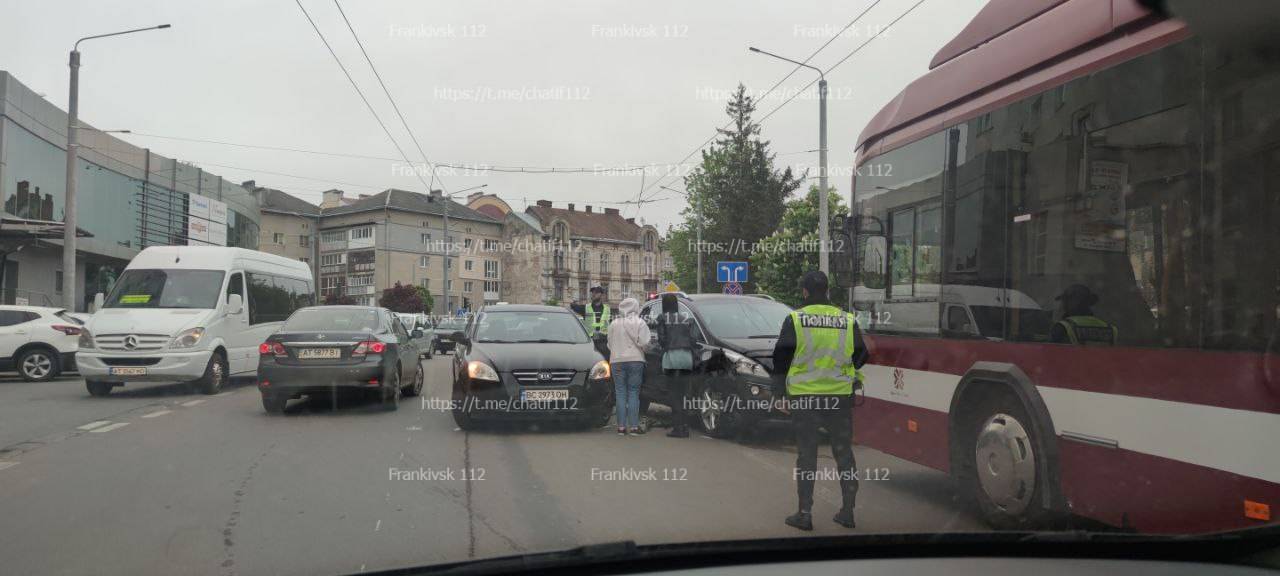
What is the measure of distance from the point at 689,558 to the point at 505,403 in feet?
24.9

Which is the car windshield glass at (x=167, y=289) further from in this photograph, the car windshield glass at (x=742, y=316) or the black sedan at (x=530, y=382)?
the car windshield glass at (x=742, y=316)

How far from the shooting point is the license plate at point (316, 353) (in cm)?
1173

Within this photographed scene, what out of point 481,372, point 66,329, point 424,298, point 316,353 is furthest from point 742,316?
point 424,298

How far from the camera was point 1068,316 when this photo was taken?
4.92 meters

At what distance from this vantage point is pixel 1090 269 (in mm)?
4789

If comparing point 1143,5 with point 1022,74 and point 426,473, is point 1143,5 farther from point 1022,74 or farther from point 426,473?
point 426,473

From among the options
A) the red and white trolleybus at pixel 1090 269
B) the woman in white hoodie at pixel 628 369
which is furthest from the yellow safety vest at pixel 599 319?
the red and white trolleybus at pixel 1090 269

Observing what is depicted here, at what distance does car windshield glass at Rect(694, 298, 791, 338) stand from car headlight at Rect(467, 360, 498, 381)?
2594mm

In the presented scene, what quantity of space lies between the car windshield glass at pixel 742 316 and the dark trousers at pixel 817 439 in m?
4.36

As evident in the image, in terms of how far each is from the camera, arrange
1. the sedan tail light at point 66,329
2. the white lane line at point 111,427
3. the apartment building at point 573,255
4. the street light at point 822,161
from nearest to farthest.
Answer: the white lane line at point 111,427, the sedan tail light at point 66,329, the street light at point 822,161, the apartment building at point 573,255

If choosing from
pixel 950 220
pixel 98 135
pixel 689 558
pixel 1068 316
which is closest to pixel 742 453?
pixel 950 220

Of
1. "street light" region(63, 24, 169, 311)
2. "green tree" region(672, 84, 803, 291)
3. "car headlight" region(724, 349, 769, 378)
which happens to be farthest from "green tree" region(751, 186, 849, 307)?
"car headlight" region(724, 349, 769, 378)

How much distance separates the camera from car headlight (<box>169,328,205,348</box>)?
47.0 feet

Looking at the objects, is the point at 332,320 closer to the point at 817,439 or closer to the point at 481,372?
the point at 481,372
